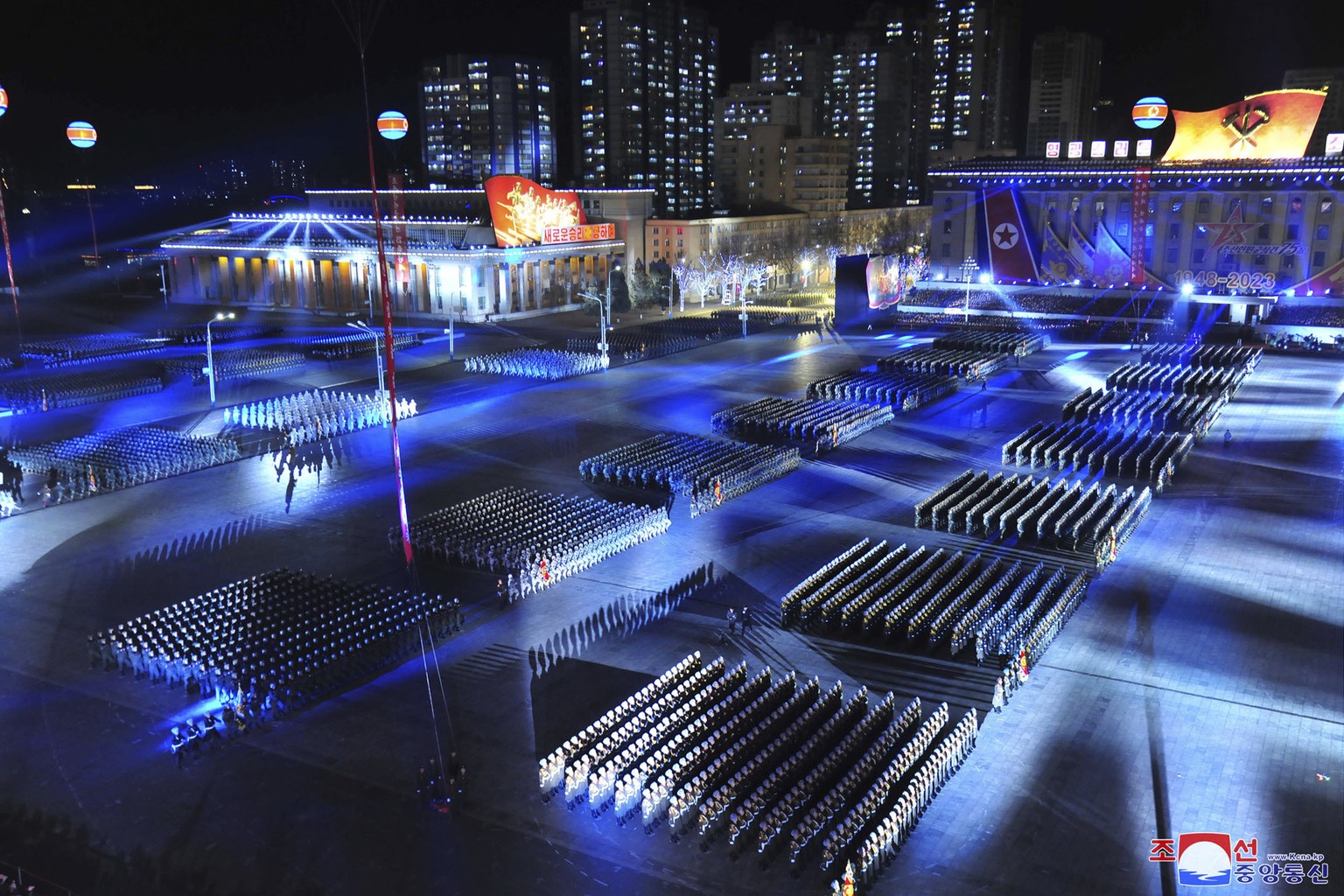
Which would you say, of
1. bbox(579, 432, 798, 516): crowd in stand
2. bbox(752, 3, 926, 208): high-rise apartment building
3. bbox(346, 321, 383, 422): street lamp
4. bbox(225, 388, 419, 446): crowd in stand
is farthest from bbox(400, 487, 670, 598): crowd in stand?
bbox(752, 3, 926, 208): high-rise apartment building

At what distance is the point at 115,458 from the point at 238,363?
76.7ft

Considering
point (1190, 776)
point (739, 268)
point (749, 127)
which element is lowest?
point (1190, 776)

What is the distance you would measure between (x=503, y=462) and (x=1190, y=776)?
27117 mm

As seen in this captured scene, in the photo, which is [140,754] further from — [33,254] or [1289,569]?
[33,254]

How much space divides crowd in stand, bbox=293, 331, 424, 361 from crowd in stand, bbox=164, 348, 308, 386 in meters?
1.46

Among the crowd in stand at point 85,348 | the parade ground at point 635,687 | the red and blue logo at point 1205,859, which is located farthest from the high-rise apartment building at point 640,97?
the red and blue logo at point 1205,859

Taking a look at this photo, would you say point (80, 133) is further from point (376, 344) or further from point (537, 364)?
point (537, 364)

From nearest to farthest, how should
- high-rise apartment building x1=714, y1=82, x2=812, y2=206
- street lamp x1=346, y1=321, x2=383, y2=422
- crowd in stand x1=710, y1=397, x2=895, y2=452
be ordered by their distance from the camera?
1. crowd in stand x1=710, y1=397, x2=895, y2=452
2. street lamp x1=346, y1=321, x2=383, y2=422
3. high-rise apartment building x1=714, y1=82, x2=812, y2=206

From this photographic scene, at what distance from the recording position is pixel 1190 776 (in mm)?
16859

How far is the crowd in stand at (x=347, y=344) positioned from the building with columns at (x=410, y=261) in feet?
22.1

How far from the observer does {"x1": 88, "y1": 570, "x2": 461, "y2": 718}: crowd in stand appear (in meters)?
20.2

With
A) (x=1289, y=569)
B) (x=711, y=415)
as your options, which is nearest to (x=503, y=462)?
(x=711, y=415)

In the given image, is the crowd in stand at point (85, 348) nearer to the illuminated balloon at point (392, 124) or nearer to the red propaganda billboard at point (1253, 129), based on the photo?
the illuminated balloon at point (392, 124)
